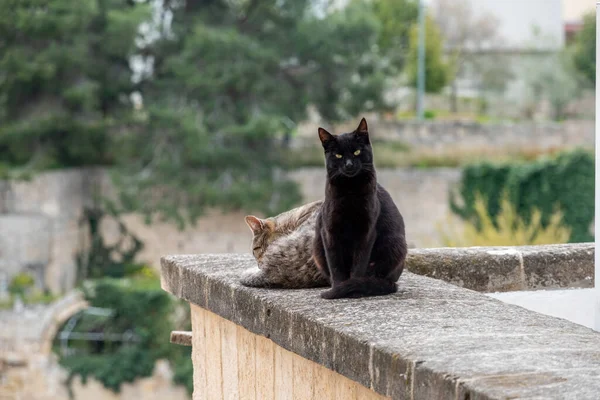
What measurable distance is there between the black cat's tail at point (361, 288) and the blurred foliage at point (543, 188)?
14657 mm

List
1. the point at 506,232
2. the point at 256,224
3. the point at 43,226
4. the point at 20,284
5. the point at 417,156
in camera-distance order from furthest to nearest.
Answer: the point at 417,156, the point at 43,226, the point at 20,284, the point at 506,232, the point at 256,224

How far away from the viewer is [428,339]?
171 centimetres

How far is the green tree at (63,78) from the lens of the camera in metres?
17.5

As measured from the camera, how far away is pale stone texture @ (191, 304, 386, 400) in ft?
6.34

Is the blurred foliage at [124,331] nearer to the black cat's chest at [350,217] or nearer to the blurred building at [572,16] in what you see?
the black cat's chest at [350,217]

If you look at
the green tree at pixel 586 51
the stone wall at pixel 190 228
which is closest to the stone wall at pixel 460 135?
the stone wall at pixel 190 228

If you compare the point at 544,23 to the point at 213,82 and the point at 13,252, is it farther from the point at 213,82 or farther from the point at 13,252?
the point at 13,252

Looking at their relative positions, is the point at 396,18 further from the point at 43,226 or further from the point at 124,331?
the point at 124,331

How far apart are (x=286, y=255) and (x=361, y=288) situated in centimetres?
27

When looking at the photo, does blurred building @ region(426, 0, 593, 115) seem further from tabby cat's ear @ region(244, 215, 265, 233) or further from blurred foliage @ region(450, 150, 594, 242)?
tabby cat's ear @ region(244, 215, 265, 233)

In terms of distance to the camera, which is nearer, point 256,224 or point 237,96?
point 256,224

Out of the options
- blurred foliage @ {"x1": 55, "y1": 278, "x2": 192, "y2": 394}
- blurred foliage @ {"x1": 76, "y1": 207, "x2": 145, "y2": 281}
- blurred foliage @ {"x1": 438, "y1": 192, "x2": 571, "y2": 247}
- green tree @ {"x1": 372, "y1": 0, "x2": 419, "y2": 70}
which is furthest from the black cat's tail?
green tree @ {"x1": 372, "y1": 0, "x2": 419, "y2": 70}

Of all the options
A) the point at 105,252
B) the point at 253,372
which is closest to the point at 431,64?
the point at 105,252

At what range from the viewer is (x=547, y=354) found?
159 cm
